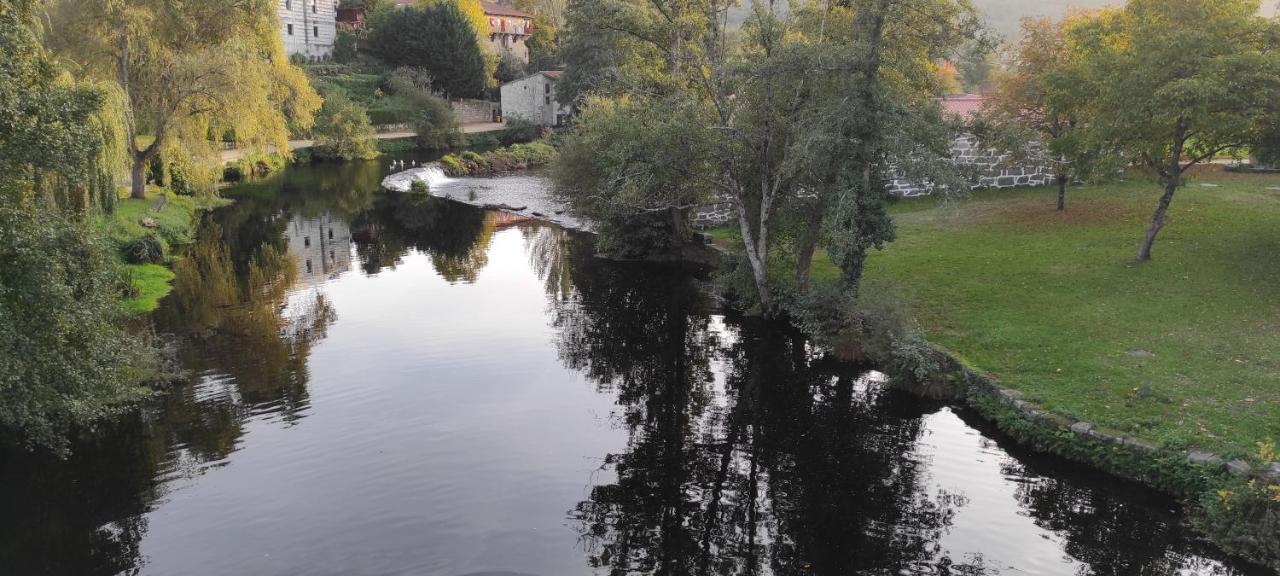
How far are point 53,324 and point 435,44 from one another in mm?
79805

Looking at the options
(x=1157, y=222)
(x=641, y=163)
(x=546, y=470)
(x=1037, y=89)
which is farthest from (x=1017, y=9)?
(x=546, y=470)

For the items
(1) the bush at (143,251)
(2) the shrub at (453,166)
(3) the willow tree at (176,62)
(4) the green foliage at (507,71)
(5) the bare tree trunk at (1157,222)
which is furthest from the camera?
(4) the green foliage at (507,71)

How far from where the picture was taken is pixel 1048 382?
17797 mm

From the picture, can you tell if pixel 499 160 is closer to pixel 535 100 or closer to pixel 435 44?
pixel 535 100

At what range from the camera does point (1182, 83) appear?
20.9 meters

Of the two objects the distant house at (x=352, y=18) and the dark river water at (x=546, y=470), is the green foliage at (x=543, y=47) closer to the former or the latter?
the distant house at (x=352, y=18)

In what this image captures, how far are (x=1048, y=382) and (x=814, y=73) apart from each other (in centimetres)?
981

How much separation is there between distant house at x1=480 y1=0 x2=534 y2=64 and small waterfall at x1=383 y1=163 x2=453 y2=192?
4936 cm

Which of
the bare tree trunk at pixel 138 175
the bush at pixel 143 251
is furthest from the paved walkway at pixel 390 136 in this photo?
the bush at pixel 143 251

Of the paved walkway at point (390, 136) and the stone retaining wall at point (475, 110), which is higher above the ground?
the stone retaining wall at point (475, 110)

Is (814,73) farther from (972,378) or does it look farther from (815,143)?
(972,378)

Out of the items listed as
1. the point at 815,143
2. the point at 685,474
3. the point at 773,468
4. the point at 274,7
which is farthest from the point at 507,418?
the point at 274,7

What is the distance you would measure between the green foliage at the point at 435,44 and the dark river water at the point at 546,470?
67349 millimetres

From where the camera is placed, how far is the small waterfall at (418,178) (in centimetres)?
5681
